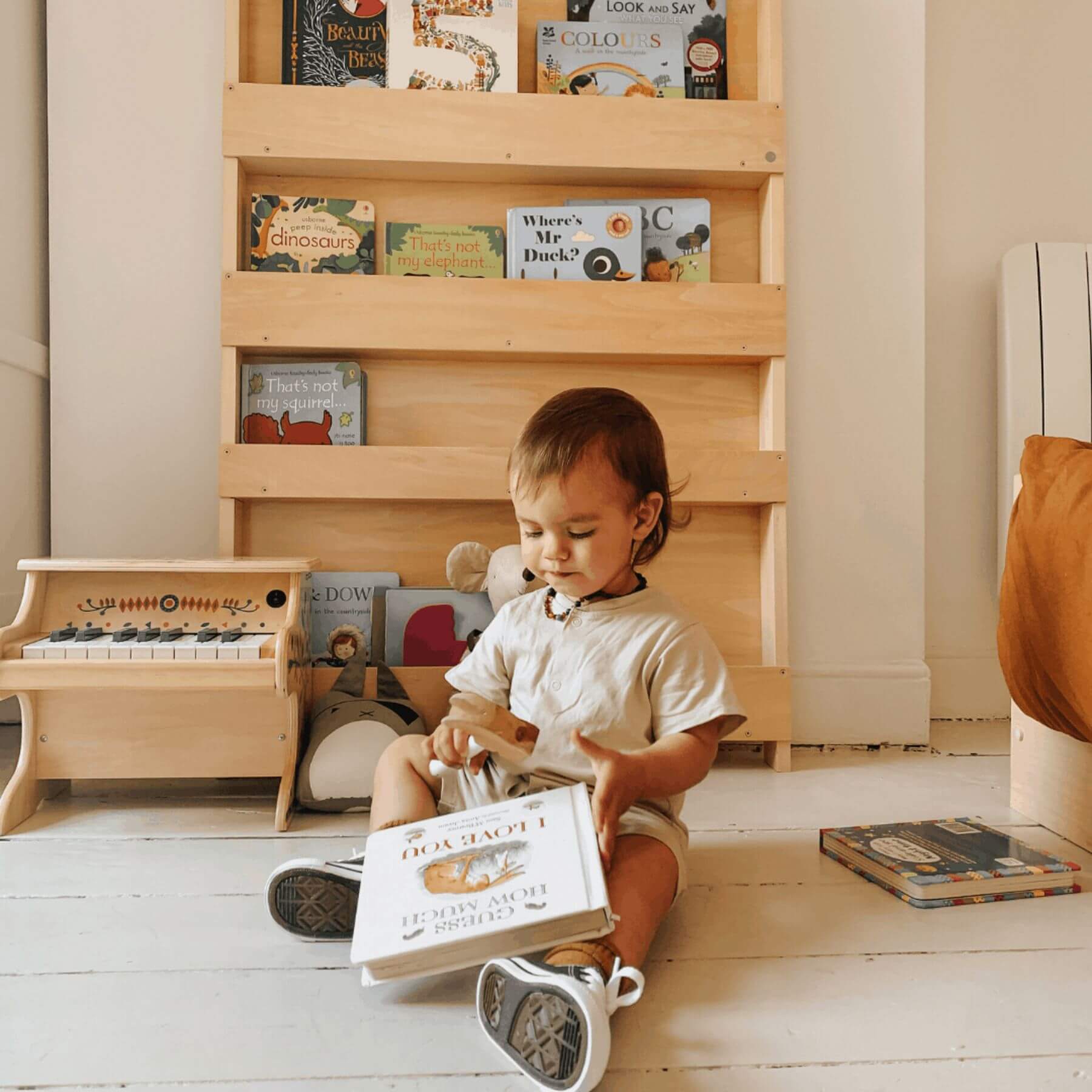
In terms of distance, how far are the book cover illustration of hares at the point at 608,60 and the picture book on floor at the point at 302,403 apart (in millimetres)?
613

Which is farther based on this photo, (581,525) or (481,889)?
(581,525)

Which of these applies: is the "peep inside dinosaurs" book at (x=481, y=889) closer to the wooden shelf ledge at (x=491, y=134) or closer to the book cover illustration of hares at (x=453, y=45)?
the wooden shelf ledge at (x=491, y=134)

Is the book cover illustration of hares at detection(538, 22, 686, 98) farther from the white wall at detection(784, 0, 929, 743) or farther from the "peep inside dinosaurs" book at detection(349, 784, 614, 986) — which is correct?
the "peep inside dinosaurs" book at detection(349, 784, 614, 986)

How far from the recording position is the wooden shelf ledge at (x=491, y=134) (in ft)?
5.24

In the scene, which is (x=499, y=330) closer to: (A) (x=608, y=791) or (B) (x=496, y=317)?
(B) (x=496, y=317)

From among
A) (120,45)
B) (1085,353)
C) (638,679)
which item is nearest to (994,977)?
(638,679)

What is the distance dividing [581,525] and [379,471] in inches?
27.5

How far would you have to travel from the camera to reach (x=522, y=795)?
1003 millimetres

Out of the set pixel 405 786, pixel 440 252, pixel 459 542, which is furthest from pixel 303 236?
pixel 405 786

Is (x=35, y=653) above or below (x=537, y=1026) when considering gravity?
above

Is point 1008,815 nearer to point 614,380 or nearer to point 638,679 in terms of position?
point 638,679

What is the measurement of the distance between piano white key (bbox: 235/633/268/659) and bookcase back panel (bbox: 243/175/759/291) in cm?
72

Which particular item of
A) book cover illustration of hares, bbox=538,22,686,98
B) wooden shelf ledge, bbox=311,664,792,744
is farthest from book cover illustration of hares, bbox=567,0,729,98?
wooden shelf ledge, bbox=311,664,792,744

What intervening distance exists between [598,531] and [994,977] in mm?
533
